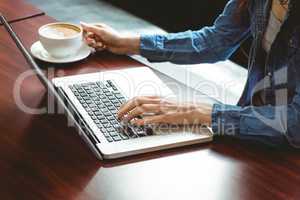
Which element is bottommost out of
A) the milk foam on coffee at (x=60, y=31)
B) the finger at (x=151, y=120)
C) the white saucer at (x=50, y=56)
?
the finger at (x=151, y=120)

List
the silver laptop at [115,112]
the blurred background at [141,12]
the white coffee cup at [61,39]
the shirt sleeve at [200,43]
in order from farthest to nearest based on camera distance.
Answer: the blurred background at [141,12] < the shirt sleeve at [200,43] < the white coffee cup at [61,39] < the silver laptop at [115,112]

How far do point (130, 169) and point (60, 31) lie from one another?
0.52 m

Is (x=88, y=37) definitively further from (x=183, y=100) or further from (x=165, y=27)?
(x=165, y=27)

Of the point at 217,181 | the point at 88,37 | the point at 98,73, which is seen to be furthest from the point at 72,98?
the point at 217,181

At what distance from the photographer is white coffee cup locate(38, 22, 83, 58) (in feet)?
4.10

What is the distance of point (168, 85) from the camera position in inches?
48.3

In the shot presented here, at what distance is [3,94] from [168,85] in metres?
0.38

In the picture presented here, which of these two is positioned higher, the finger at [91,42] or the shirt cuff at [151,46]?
the finger at [91,42]

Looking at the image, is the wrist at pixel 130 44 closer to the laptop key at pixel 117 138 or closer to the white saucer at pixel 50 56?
the white saucer at pixel 50 56

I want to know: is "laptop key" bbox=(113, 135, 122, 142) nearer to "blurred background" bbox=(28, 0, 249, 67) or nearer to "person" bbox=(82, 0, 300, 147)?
"person" bbox=(82, 0, 300, 147)

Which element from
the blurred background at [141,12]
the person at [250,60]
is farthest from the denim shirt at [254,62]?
the blurred background at [141,12]

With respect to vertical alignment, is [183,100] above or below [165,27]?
above

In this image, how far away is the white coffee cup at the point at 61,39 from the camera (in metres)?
1.25

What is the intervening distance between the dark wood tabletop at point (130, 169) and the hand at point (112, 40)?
0.31 m
